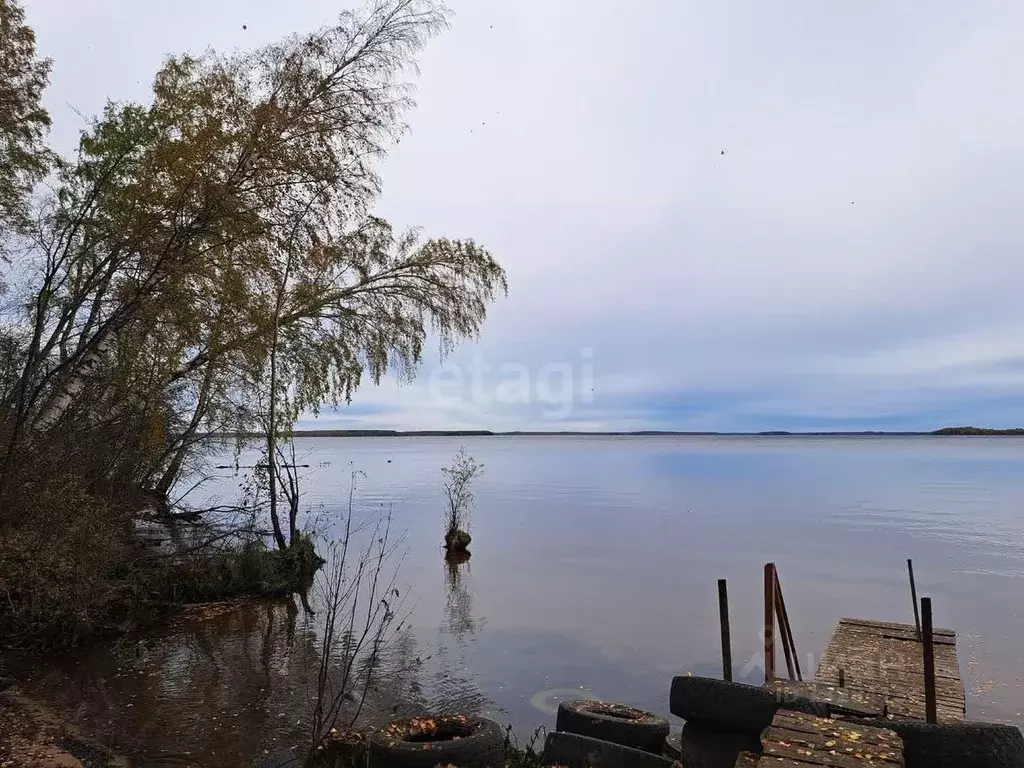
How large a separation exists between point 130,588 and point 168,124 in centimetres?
854

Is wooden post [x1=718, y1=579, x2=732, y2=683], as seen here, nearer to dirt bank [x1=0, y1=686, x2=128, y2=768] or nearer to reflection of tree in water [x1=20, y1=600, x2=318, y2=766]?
reflection of tree in water [x1=20, y1=600, x2=318, y2=766]

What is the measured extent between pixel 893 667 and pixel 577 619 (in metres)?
6.79

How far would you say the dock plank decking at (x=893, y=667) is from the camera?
316 inches

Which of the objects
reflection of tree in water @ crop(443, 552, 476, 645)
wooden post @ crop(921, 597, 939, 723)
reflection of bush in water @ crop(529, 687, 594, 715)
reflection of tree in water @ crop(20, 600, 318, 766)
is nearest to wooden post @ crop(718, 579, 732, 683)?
reflection of bush in water @ crop(529, 687, 594, 715)

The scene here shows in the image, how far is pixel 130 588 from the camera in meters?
12.1

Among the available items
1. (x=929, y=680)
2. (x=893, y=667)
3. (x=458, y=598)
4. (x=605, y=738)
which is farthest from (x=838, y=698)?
(x=458, y=598)

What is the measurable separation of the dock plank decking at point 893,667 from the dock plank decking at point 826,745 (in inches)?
118

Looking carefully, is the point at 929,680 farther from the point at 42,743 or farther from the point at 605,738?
the point at 42,743

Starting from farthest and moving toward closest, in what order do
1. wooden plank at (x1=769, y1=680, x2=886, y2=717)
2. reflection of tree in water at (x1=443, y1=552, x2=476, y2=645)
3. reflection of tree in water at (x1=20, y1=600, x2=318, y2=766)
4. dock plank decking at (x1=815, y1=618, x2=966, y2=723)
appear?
reflection of tree in water at (x1=443, y1=552, x2=476, y2=645), dock plank decking at (x1=815, y1=618, x2=966, y2=723), reflection of tree in water at (x1=20, y1=600, x2=318, y2=766), wooden plank at (x1=769, y1=680, x2=886, y2=717)

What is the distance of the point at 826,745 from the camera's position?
4770 mm

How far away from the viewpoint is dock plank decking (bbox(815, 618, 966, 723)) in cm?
804

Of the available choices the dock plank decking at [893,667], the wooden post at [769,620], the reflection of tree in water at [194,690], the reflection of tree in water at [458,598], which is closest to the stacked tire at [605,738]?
the dock plank decking at [893,667]

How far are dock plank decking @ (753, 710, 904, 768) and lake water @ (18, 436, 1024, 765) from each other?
4529 millimetres

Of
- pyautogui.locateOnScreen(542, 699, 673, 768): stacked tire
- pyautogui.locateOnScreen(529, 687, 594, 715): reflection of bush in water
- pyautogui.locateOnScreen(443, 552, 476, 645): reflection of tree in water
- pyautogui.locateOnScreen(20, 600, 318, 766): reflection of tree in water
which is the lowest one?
pyautogui.locateOnScreen(443, 552, 476, 645): reflection of tree in water
